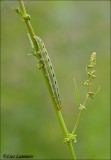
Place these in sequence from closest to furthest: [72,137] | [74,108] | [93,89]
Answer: [72,137] < [74,108] < [93,89]

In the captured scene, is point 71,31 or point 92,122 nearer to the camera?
point 92,122

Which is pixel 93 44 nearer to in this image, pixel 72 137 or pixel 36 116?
pixel 36 116

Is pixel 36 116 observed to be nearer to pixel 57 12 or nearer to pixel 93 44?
pixel 57 12

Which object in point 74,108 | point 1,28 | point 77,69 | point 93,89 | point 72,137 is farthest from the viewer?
point 77,69

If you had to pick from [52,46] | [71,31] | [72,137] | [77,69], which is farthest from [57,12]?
[72,137]

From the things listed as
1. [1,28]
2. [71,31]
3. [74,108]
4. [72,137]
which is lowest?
[72,137]

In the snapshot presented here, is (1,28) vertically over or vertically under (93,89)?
over
